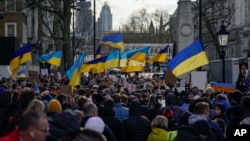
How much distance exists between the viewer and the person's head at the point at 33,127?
599 cm

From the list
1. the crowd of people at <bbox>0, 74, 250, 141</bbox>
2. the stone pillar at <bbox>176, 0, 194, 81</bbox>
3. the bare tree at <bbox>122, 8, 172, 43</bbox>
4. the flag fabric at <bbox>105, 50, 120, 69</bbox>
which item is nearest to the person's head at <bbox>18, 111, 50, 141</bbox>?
the crowd of people at <bbox>0, 74, 250, 141</bbox>

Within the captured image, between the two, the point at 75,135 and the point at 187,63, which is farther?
the point at 187,63

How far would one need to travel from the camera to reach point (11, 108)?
39.7 feet

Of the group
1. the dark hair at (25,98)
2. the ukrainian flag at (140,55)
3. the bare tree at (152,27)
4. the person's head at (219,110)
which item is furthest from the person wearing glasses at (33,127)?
the bare tree at (152,27)

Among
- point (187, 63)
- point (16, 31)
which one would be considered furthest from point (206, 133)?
point (16, 31)

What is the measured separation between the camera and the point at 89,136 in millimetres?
6805

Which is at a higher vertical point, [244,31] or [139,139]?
[244,31]

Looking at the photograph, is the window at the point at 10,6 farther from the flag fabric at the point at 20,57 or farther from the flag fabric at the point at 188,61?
the flag fabric at the point at 188,61

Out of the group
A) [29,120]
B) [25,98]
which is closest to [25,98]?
[25,98]

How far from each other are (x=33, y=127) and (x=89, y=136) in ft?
3.03

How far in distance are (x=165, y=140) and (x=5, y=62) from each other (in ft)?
93.9

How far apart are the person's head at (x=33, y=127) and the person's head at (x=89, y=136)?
A: 30.4 inches

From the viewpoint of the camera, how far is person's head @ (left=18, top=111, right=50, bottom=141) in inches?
236

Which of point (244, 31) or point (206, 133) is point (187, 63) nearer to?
point (206, 133)
